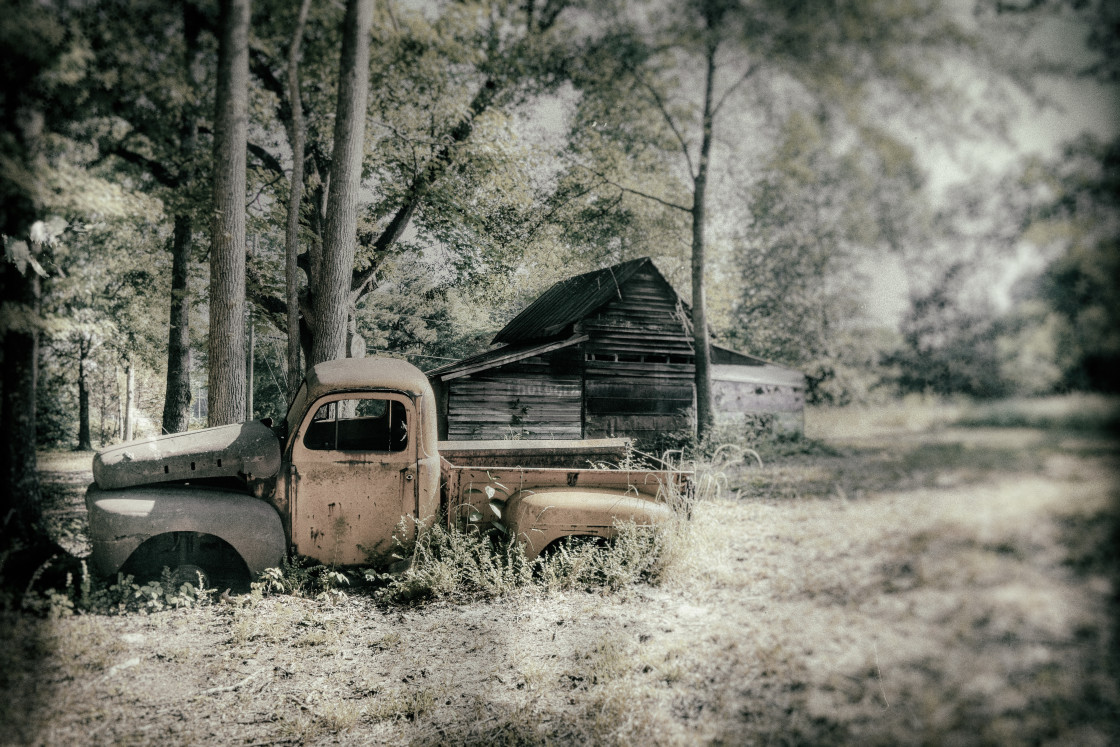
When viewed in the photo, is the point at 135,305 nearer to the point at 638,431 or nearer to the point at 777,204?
the point at 777,204

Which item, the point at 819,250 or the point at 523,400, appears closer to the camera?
the point at 819,250

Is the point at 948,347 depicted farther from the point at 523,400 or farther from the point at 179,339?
the point at 523,400

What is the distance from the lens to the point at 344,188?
485cm

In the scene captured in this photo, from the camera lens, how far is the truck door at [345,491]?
3.68 meters

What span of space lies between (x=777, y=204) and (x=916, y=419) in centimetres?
168

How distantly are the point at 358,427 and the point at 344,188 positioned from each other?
2262mm

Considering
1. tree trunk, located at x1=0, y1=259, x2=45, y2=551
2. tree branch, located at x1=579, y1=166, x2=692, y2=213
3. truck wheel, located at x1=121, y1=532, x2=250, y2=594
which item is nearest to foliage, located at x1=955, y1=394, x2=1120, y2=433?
tree branch, located at x1=579, y1=166, x2=692, y2=213

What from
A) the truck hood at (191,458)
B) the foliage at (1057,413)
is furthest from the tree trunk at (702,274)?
the truck hood at (191,458)

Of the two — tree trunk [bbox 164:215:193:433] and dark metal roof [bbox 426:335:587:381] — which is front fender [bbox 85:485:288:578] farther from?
dark metal roof [bbox 426:335:587:381]

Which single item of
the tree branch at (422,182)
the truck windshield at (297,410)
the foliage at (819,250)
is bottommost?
the truck windshield at (297,410)

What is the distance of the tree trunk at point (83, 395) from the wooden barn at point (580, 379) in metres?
6.04

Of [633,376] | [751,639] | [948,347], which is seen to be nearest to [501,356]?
[633,376]

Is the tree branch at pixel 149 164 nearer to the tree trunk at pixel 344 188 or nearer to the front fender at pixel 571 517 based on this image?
the tree trunk at pixel 344 188

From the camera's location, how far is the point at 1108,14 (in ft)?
3.87
